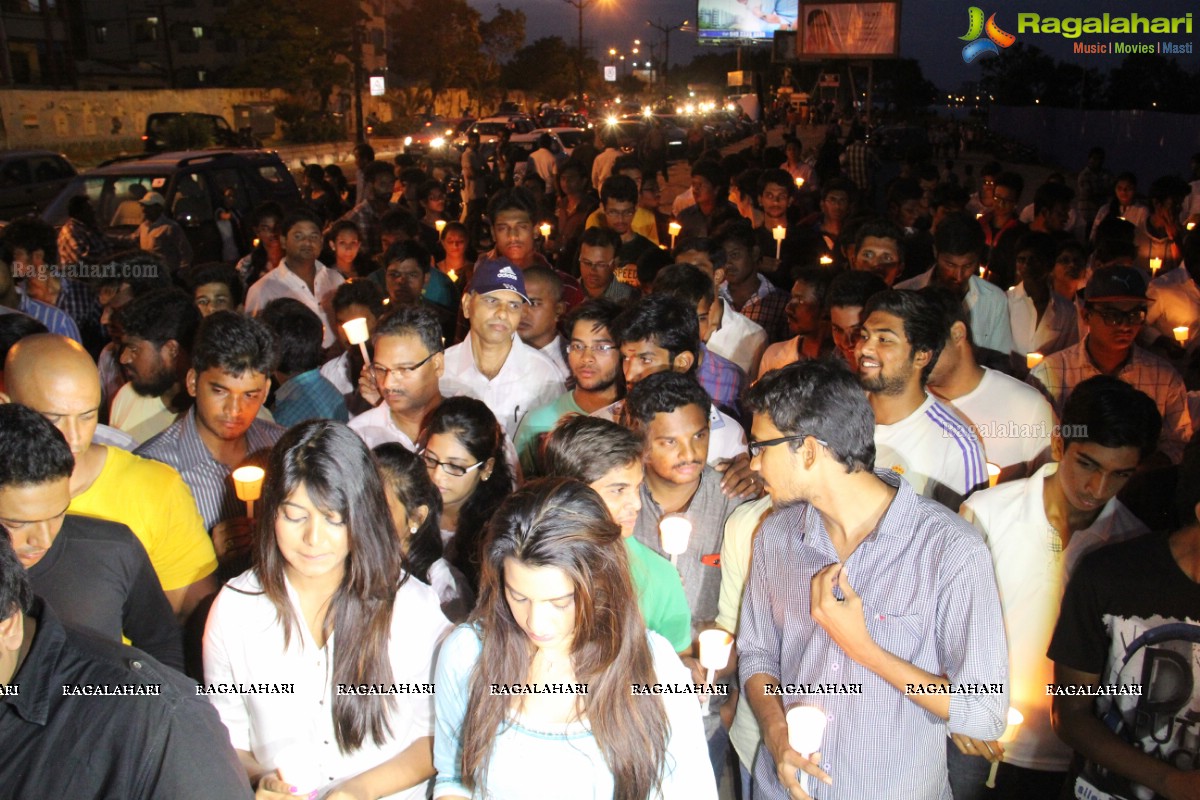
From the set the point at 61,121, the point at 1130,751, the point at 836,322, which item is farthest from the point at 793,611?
the point at 61,121

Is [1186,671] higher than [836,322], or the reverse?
[836,322]

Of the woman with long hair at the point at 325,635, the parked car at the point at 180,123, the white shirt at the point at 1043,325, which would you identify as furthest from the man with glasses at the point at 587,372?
the parked car at the point at 180,123

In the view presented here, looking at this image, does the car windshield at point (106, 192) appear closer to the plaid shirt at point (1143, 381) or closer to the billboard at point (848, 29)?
the plaid shirt at point (1143, 381)

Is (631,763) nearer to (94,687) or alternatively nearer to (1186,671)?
(94,687)

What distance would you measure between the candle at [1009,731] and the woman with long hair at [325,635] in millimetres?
1781

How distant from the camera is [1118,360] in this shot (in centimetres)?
488

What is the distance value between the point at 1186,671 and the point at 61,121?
3991 centimetres

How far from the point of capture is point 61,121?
3484 cm

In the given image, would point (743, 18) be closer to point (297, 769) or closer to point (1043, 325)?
point (1043, 325)

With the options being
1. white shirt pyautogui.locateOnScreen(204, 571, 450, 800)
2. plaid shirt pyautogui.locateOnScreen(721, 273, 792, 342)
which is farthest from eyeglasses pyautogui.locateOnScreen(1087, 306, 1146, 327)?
white shirt pyautogui.locateOnScreen(204, 571, 450, 800)

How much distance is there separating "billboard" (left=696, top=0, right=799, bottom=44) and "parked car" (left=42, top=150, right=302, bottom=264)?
37264 mm

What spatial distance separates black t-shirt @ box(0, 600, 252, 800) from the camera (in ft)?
6.56

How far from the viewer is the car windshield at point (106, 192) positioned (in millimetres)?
11828

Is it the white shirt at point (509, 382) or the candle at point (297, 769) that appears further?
the white shirt at point (509, 382)
